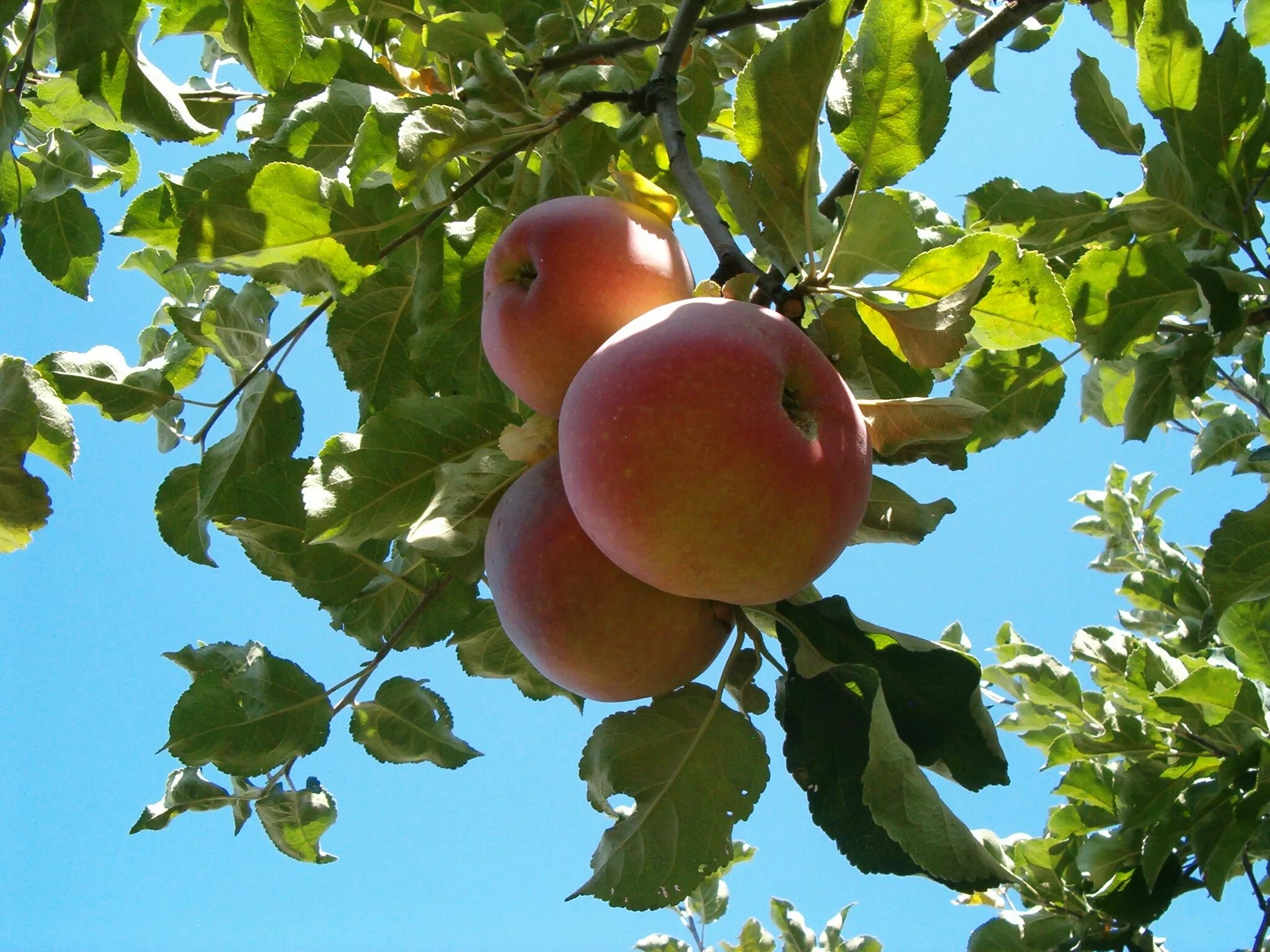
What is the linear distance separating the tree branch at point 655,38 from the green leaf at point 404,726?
115 centimetres

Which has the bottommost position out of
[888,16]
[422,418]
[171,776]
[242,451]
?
[171,776]

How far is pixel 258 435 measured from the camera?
175 centimetres

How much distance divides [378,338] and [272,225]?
1.18ft

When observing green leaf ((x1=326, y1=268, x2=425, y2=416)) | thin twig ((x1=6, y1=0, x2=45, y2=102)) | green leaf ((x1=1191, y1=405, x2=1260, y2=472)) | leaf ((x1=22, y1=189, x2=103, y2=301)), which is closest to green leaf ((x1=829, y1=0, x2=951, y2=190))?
green leaf ((x1=326, y1=268, x2=425, y2=416))

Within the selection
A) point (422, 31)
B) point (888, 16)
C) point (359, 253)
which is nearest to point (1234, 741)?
point (888, 16)

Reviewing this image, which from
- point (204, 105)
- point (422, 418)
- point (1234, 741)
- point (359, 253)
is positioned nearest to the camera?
point (422, 418)

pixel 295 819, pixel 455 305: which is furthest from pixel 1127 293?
pixel 295 819

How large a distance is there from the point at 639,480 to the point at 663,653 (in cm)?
35

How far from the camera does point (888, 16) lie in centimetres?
123

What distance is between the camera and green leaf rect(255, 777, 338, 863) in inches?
77.2

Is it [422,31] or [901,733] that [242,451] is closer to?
[422,31]

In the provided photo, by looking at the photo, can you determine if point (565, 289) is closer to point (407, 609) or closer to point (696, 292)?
point (696, 292)

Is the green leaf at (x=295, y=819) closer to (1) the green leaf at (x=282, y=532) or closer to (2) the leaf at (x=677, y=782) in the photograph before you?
(1) the green leaf at (x=282, y=532)

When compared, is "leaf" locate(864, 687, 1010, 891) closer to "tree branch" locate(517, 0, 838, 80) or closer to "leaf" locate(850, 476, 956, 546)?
"leaf" locate(850, 476, 956, 546)
